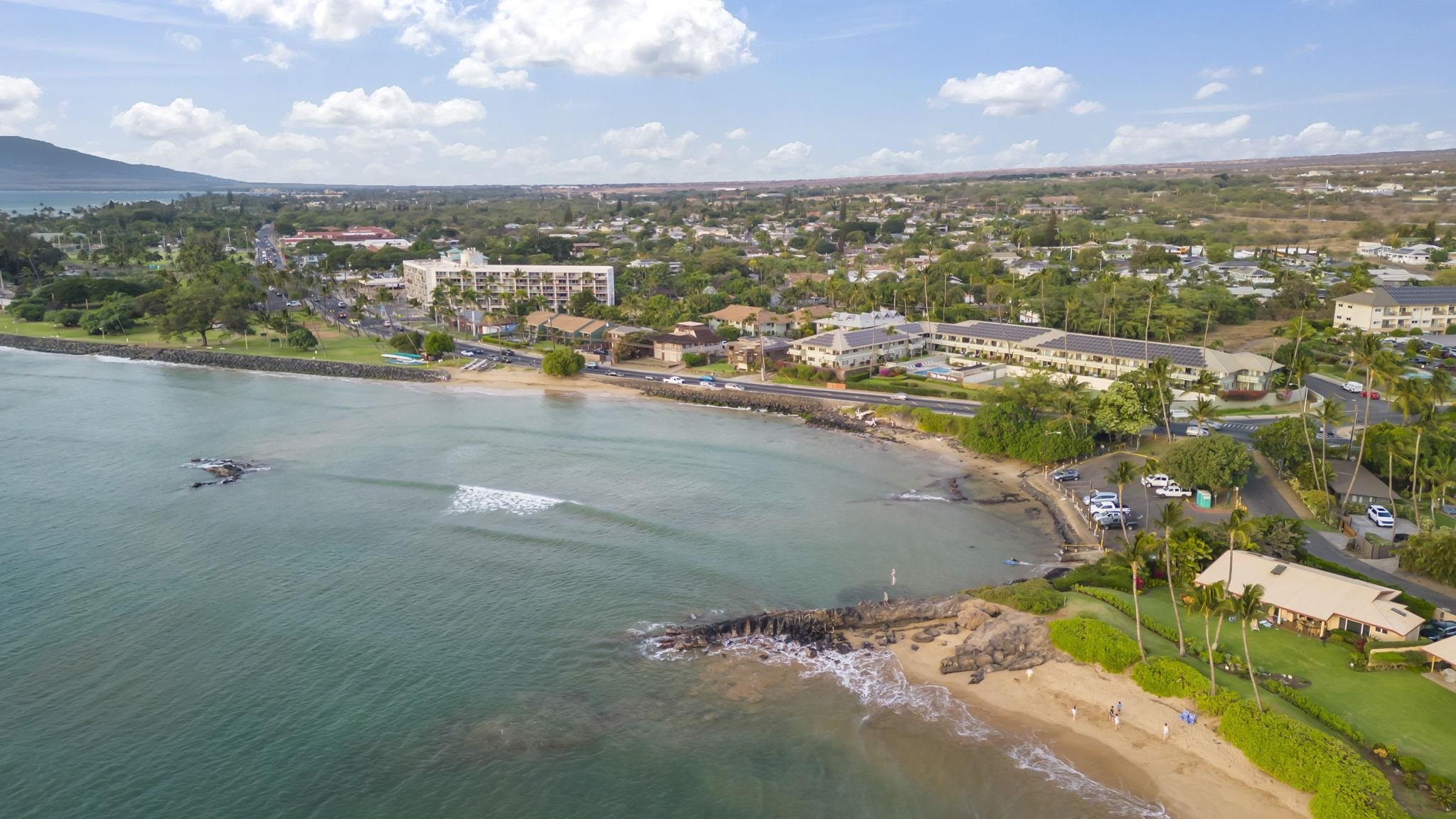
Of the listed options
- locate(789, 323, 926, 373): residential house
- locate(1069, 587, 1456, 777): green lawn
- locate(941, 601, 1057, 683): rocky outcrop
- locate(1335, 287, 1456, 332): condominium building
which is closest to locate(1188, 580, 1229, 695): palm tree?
locate(1069, 587, 1456, 777): green lawn

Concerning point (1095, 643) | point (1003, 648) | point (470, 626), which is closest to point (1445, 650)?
point (1095, 643)

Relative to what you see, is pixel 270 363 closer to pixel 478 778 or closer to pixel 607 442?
pixel 607 442

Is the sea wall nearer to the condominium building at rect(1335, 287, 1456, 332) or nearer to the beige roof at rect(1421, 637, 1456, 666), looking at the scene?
the beige roof at rect(1421, 637, 1456, 666)

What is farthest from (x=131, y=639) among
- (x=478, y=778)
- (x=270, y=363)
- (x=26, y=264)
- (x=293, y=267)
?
(x=26, y=264)

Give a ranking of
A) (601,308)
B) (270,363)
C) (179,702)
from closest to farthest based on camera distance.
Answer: (179,702) → (270,363) → (601,308)

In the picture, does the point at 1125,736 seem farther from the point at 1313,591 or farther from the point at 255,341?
the point at 255,341
